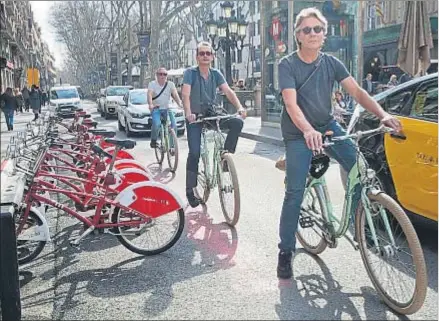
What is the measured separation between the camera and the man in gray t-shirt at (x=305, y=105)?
3.22m

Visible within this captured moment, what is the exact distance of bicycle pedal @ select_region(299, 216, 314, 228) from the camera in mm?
3710

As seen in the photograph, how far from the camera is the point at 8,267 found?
280cm

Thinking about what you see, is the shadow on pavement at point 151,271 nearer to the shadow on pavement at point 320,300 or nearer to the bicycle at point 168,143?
the shadow on pavement at point 320,300

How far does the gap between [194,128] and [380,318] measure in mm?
2958

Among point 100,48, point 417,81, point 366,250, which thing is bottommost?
point 366,250

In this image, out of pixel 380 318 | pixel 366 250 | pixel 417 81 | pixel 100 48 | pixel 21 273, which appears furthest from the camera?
pixel 100 48

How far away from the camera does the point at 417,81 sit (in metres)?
4.31

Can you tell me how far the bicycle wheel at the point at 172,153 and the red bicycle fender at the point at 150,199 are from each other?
13.2ft

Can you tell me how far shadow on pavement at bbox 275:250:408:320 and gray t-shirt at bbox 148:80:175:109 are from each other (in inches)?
207

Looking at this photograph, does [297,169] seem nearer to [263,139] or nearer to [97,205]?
[97,205]

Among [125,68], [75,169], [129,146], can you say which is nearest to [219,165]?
[129,146]

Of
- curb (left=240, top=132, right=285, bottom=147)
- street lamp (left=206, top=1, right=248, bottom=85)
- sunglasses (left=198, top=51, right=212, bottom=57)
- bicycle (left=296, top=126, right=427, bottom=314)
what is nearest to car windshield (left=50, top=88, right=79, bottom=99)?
street lamp (left=206, top=1, right=248, bottom=85)

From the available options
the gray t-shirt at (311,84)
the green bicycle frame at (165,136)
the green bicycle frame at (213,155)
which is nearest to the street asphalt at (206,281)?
the green bicycle frame at (213,155)

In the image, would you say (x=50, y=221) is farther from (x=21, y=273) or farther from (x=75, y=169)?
(x=21, y=273)
